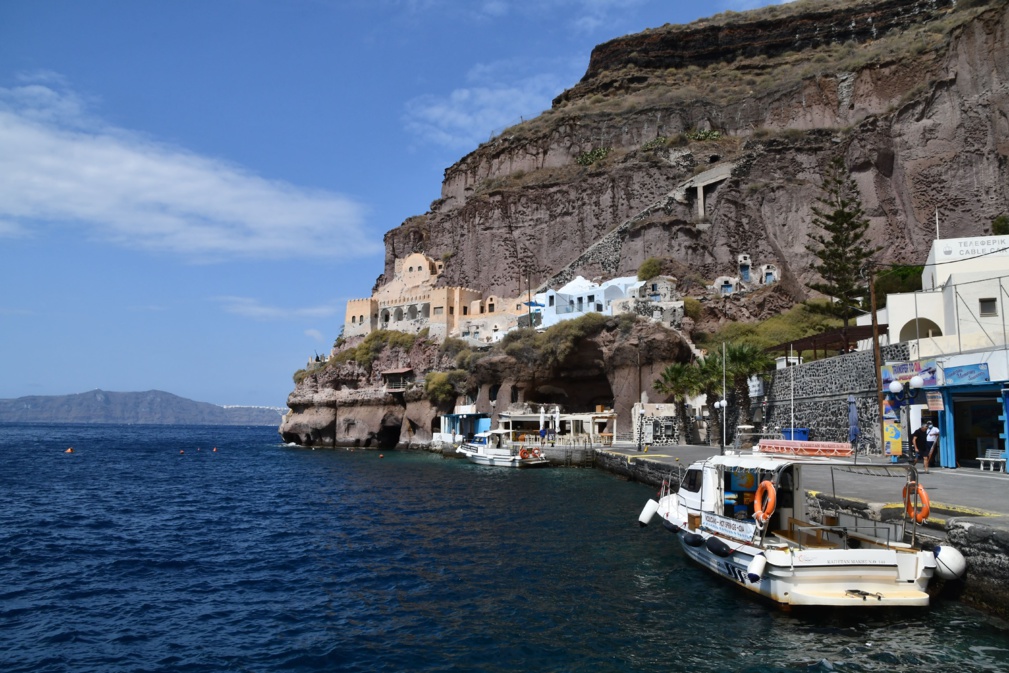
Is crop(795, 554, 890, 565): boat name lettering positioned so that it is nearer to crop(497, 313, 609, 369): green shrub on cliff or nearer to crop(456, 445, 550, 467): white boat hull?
crop(456, 445, 550, 467): white boat hull

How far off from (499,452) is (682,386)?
13.1m

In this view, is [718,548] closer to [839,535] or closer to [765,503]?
[765,503]

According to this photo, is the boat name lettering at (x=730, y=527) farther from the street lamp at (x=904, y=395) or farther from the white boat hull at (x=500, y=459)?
the white boat hull at (x=500, y=459)

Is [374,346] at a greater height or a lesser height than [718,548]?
greater

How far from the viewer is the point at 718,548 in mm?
14539

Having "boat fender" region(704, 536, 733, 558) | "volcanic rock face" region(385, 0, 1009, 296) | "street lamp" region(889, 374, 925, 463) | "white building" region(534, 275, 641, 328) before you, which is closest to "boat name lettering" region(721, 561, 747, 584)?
"boat fender" region(704, 536, 733, 558)

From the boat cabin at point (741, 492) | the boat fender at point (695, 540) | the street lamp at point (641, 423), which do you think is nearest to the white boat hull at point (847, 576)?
the boat cabin at point (741, 492)

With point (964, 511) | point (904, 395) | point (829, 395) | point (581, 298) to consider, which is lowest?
point (964, 511)

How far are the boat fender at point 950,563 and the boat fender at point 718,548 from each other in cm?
361

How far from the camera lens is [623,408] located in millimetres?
53781

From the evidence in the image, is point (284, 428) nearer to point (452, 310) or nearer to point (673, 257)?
point (452, 310)

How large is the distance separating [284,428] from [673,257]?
45.8 meters

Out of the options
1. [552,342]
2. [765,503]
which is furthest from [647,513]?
[552,342]

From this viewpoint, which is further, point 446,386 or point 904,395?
point 446,386
